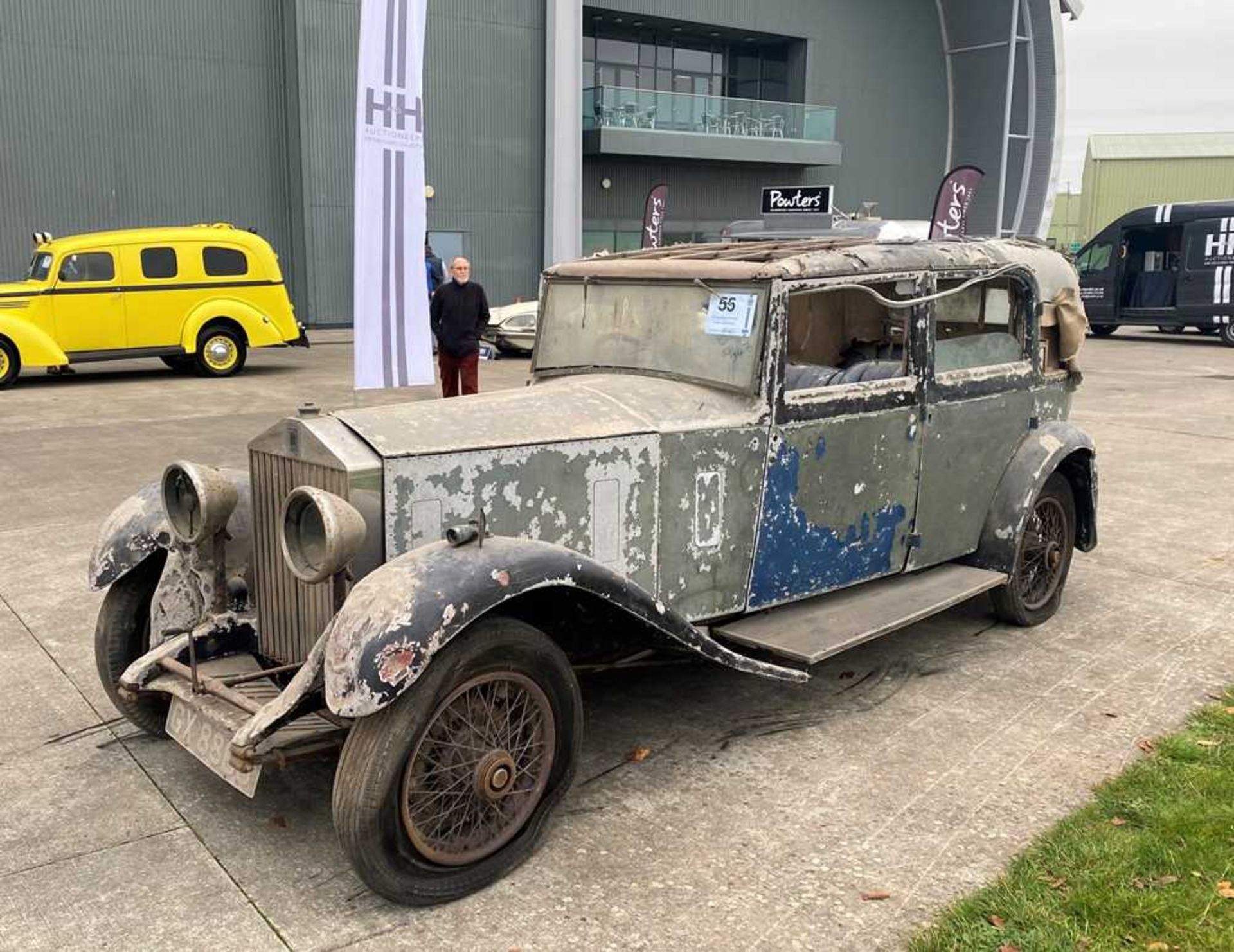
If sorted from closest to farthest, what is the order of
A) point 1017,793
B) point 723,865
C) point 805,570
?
point 723,865, point 1017,793, point 805,570

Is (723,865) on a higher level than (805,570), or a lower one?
lower

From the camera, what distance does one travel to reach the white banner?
7.43 m

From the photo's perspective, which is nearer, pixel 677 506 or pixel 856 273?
pixel 677 506

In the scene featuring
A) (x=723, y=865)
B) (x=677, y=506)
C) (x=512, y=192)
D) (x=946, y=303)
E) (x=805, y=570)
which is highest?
(x=512, y=192)

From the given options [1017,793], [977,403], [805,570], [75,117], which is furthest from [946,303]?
[75,117]

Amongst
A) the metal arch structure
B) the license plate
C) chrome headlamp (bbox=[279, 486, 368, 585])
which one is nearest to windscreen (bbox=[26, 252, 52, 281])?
the license plate

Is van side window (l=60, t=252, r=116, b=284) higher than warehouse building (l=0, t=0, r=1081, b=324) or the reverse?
the reverse

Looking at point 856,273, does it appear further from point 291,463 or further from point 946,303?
point 291,463

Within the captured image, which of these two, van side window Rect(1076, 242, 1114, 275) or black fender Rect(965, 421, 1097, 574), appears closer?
black fender Rect(965, 421, 1097, 574)

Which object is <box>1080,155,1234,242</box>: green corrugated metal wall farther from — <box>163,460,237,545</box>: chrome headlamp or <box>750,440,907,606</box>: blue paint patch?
<box>163,460,237,545</box>: chrome headlamp

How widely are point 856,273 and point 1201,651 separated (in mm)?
2491

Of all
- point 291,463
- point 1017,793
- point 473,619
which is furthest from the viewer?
point 1017,793

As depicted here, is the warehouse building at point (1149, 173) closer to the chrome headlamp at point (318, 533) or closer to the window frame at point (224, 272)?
the window frame at point (224, 272)

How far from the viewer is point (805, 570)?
4398 mm
